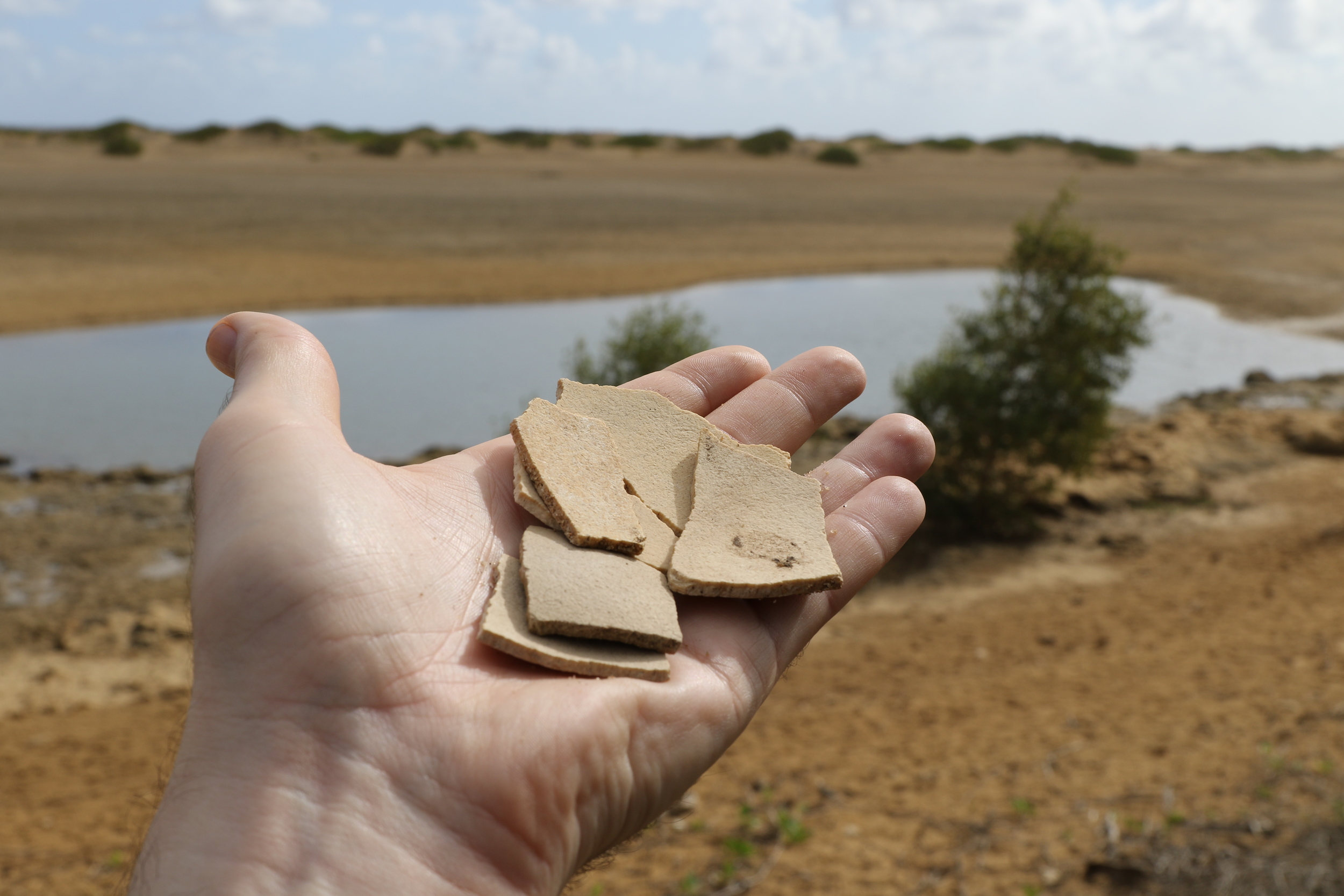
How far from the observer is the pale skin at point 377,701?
2.18m

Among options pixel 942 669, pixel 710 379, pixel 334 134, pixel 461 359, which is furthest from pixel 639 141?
pixel 710 379

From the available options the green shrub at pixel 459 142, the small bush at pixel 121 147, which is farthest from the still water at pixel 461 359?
the green shrub at pixel 459 142

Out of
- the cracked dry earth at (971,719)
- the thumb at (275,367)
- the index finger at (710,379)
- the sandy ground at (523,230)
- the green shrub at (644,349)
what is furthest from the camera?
the sandy ground at (523,230)

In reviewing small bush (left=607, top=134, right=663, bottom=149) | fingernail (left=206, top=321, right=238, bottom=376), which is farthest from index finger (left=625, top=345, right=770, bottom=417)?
small bush (left=607, top=134, right=663, bottom=149)

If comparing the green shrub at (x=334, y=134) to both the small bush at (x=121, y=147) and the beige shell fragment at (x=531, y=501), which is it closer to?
the small bush at (x=121, y=147)

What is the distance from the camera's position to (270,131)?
53062 millimetres

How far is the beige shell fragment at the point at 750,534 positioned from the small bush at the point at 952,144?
58.6m

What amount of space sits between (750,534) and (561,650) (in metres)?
0.94

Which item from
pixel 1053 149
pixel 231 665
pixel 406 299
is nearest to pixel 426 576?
pixel 231 665

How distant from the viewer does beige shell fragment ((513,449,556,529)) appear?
11.0ft

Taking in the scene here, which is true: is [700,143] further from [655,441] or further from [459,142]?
[655,441]

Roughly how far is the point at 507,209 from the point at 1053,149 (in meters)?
41.2

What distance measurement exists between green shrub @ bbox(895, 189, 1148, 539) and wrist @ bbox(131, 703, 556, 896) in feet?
31.3

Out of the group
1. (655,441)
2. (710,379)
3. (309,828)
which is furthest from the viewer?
(710,379)
